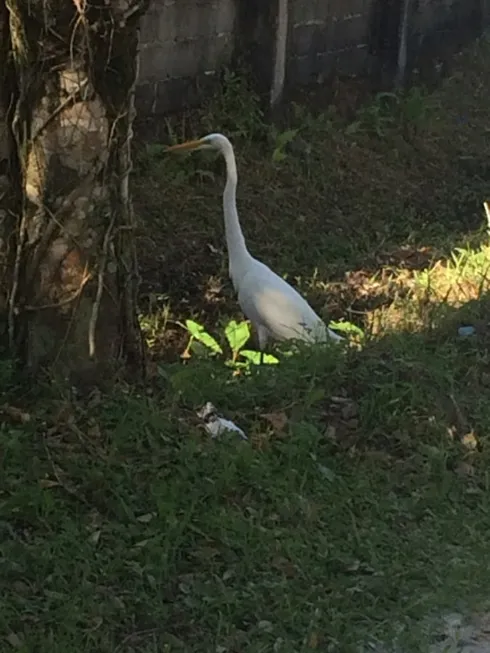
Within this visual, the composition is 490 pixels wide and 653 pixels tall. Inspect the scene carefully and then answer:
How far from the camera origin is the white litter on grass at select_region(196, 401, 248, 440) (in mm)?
4703

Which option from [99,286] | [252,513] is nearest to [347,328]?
[99,286]

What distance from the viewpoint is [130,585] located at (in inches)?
148

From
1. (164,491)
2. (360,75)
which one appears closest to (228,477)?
(164,491)

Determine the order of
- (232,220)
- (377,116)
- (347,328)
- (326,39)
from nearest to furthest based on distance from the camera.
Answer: (347,328) → (232,220) → (377,116) → (326,39)

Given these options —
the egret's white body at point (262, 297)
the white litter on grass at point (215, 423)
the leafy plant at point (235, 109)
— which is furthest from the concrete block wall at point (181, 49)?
the white litter on grass at point (215, 423)

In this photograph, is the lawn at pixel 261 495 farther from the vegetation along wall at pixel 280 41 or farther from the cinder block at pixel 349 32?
the cinder block at pixel 349 32

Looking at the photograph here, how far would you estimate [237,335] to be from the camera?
6.44 m

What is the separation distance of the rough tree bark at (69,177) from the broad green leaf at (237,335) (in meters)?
1.61

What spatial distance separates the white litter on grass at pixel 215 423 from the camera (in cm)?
470

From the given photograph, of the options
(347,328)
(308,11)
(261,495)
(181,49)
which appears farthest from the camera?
(308,11)

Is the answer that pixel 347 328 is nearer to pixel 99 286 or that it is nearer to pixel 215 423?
pixel 215 423

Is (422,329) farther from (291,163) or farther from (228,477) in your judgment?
(291,163)

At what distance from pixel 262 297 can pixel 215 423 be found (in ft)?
6.62

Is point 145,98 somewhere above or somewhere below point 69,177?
below
